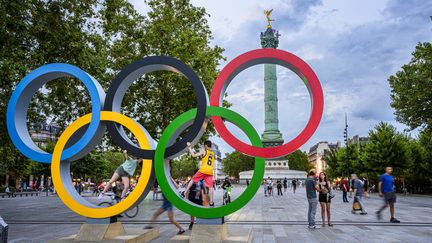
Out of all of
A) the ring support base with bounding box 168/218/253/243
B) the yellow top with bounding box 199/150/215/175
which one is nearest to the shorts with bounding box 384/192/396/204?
the ring support base with bounding box 168/218/253/243

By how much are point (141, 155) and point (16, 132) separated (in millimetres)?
3642

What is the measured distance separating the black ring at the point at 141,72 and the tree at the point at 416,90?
30.4 metres

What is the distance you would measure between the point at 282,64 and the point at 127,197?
5.45 meters

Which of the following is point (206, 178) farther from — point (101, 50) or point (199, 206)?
point (101, 50)

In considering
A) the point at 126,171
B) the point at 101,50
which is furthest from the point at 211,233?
the point at 101,50

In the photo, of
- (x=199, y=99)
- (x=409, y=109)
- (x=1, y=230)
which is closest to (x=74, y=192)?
(x=1, y=230)

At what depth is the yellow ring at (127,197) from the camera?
9625 mm

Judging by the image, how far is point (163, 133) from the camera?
9.63 m

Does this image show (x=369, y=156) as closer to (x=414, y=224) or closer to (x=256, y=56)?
(x=414, y=224)

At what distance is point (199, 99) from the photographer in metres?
9.74

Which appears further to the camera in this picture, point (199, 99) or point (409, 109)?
point (409, 109)

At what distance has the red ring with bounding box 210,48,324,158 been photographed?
29.9 feet

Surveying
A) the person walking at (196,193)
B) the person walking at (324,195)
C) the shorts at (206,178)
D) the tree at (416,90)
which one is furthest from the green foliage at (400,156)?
the shorts at (206,178)

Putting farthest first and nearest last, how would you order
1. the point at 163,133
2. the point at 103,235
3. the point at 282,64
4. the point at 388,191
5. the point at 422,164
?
the point at 422,164
the point at 388,191
the point at 282,64
the point at 163,133
the point at 103,235
